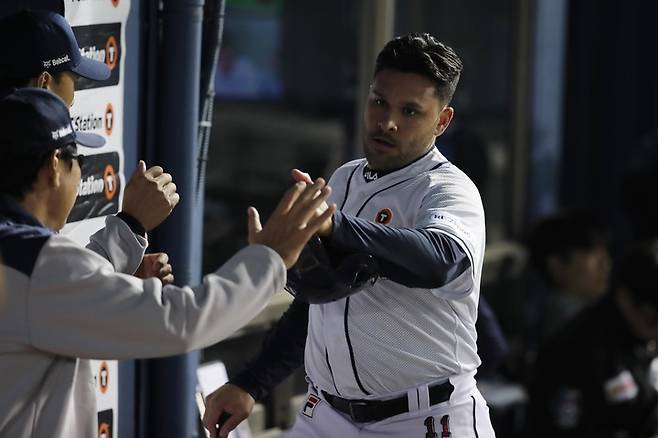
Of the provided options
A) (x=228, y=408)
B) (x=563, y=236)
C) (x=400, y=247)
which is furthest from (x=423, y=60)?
(x=563, y=236)

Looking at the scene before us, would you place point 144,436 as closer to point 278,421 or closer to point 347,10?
point 278,421

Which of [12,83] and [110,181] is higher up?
[12,83]

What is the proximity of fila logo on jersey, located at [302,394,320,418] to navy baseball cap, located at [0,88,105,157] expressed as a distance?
1238mm

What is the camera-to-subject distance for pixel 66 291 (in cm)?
272

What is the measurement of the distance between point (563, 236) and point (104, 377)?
13.2 ft

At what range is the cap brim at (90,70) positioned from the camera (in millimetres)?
3702

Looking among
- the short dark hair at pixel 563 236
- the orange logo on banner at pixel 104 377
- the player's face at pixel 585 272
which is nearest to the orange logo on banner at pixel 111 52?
the orange logo on banner at pixel 104 377

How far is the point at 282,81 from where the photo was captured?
9.12 meters

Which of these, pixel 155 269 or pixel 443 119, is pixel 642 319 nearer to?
pixel 443 119

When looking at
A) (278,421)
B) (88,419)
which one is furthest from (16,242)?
(278,421)

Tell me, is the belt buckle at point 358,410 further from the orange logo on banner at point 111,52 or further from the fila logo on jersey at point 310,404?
the orange logo on banner at point 111,52

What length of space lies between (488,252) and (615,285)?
2401 millimetres

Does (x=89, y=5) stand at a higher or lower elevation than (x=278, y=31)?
higher

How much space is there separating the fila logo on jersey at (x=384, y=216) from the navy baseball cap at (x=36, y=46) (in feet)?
3.17
